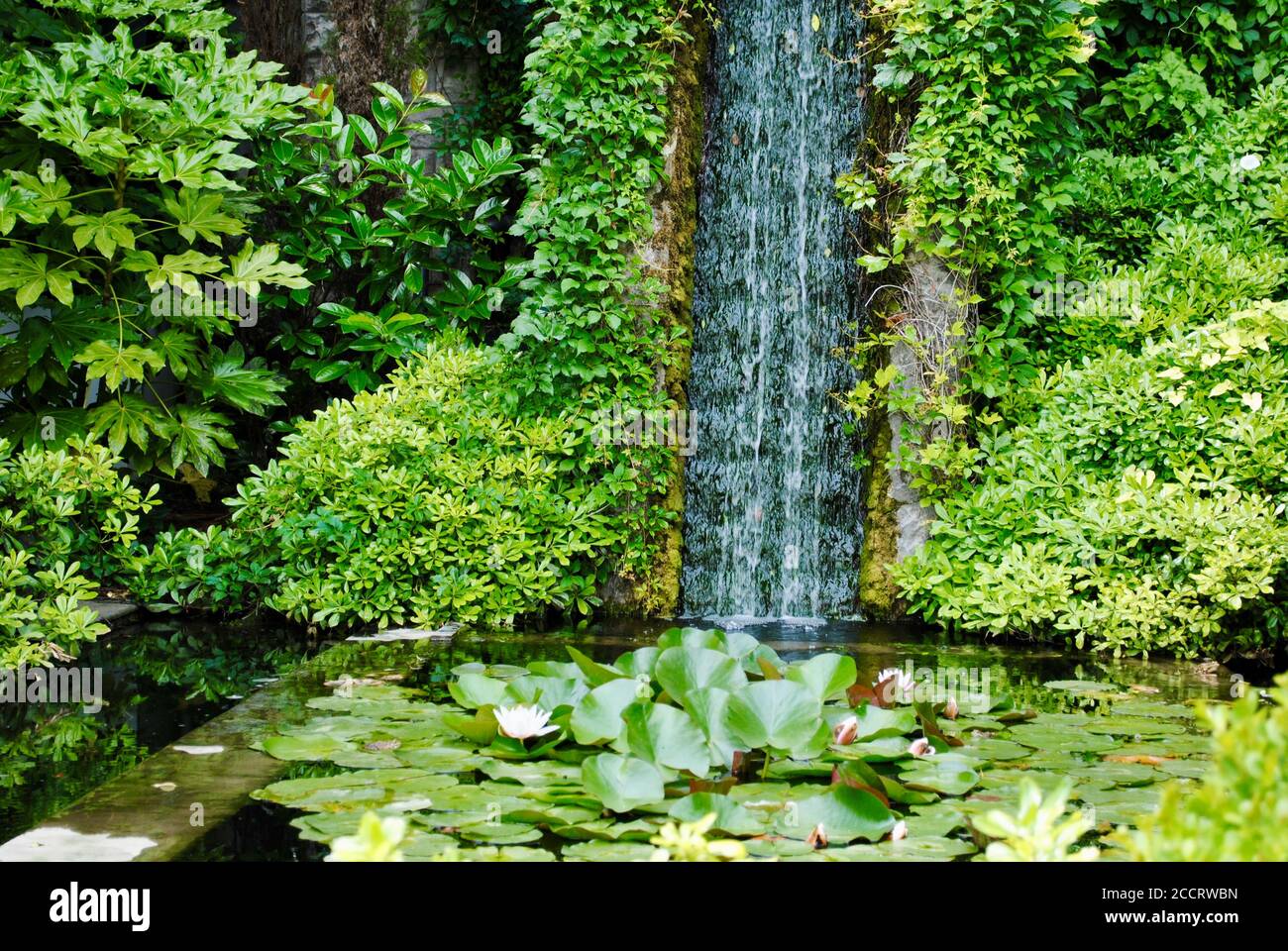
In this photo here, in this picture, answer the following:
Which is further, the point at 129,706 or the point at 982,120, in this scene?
the point at 982,120

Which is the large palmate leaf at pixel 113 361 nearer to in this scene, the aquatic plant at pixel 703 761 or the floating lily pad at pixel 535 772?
the aquatic plant at pixel 703 761

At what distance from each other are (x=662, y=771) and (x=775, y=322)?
3973mm

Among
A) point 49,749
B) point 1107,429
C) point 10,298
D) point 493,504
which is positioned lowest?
point 49,749

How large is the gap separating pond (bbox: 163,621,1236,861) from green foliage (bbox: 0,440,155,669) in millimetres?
916

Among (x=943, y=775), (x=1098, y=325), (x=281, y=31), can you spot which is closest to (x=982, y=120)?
(x=1098, y=325)

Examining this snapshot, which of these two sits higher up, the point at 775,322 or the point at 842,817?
the point at 775,322

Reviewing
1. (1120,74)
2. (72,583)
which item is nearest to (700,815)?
(72,583)

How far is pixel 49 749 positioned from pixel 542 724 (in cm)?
157

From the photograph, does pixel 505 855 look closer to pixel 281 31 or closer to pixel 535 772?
pixel 535 772

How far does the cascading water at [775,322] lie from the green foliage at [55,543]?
2814 mm

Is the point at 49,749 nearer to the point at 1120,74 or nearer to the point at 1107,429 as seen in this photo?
the point at 1107,429

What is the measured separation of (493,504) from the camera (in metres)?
5.13

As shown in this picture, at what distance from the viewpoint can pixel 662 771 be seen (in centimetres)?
255

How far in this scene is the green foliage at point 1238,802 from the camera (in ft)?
3.79
